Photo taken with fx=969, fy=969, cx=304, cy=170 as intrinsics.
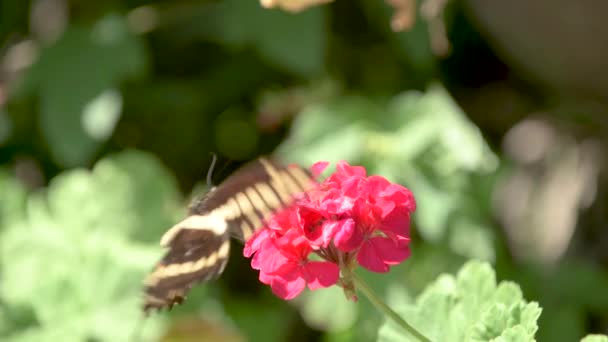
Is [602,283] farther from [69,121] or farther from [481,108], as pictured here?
[69,121]

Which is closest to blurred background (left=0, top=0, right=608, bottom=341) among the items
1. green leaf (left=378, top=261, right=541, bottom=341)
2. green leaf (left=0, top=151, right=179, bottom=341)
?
green leaf (left=0, top=151, right=179, bottom=341)

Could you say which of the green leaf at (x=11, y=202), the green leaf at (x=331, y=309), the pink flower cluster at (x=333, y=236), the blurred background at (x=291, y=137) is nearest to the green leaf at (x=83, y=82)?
the blurred background at (x=291, y=137)

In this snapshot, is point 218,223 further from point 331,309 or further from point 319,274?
point 331,309

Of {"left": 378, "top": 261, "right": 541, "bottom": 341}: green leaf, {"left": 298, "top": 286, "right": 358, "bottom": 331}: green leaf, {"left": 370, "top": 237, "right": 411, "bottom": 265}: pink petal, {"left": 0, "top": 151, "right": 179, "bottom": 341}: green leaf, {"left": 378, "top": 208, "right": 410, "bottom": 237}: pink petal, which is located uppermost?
{"left": 378, "top": 208, "right": 410, "bottom": 237}: pink petal

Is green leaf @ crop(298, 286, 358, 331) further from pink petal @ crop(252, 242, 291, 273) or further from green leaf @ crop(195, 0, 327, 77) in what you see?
pink petal @ crop(252, 242, 291, 273)

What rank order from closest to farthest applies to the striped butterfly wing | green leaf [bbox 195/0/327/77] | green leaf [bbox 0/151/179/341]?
the striped butterfly wing → green leaf [bbox 0/151/179/341] → green leaf [bbox 195/0/327/77]

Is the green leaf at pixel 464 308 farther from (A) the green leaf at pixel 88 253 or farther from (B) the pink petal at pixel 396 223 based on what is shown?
(A) the green leaf at pixel 88 253

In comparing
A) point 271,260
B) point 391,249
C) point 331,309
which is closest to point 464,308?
point 391,249

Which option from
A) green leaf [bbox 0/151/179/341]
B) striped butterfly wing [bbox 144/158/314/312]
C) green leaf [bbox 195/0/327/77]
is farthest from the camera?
green leaf [bbox 195/0/327/77]
